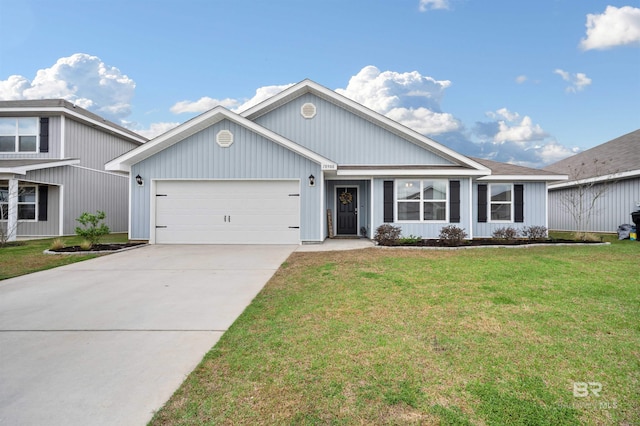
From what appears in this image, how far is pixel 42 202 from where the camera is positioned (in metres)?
14.5

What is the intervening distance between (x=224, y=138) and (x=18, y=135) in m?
11.0

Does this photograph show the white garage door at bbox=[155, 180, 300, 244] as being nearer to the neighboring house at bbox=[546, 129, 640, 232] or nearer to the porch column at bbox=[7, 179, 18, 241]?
the porch column at bbox=[7, 179, 18, 241]

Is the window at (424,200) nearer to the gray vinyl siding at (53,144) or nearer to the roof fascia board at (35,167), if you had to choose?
the roof fascia board at (35,167)

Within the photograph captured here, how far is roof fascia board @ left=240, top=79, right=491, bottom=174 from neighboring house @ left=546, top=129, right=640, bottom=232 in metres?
6.96

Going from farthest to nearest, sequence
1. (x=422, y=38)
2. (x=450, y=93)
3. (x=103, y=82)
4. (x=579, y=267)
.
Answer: (x=103, y=82), (x=450, y=93), (x=422, y=38), (x=579, y=267)

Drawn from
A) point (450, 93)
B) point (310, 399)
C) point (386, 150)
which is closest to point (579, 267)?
point (310, 399)

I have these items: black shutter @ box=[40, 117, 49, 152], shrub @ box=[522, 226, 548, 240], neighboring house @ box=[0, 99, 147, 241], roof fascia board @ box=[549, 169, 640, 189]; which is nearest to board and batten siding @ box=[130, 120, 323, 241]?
neighboring house @ box=[0, 99, 147, 241]

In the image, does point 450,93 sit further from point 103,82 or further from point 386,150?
point 103,82

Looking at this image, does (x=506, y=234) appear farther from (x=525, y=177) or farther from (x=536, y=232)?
(x=525, y=177)

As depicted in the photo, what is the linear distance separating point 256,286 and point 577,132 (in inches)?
767

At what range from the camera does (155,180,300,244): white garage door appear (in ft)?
38.3

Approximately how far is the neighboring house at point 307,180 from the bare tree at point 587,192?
4061 mm

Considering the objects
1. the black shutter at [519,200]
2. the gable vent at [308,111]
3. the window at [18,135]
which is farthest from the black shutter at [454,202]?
the window at [18,135]

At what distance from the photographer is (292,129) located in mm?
13430
